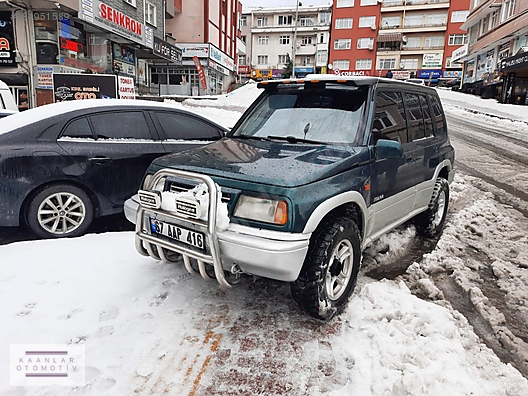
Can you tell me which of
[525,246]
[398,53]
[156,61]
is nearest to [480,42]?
[398,53]

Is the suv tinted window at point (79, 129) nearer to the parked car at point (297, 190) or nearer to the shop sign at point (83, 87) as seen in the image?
the parked car at point (297, 190)

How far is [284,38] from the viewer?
2579 inches

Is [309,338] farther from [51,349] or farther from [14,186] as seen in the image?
[14,186]

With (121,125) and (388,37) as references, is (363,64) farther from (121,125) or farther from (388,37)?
(121,125)

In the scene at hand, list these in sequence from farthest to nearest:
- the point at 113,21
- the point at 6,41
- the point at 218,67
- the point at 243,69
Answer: the point at 243,69 → the point at 218,67 → the point at 113,21 → the point at 6,41

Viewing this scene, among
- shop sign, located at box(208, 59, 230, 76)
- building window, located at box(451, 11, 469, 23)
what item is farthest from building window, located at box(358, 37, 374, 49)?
shop sign, located at box(208, 59, 230, 76)

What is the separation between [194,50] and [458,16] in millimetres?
39366

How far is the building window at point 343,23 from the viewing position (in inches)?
2272

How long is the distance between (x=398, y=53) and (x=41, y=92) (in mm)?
51570

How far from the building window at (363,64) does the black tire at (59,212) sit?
59.8 m

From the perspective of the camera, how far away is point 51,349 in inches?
103

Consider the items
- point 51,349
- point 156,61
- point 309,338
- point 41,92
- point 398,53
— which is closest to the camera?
point 51,349

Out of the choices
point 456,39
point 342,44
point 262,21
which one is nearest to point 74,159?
point 342,44

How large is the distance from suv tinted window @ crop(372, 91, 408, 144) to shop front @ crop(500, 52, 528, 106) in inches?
1018
